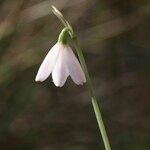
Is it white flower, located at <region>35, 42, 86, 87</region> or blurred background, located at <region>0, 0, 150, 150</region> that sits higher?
white flower, located at <region>35, 42, 86, 87</region>

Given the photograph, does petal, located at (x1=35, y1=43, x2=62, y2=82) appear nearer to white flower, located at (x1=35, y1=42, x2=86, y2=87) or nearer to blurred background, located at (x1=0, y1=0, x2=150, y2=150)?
white flower, located at (x1=35, y1=42, x2=86, y2=87)

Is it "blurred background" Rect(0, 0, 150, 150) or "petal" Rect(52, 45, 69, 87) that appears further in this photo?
"blurred background" Rect(0, 0, 150, 150)

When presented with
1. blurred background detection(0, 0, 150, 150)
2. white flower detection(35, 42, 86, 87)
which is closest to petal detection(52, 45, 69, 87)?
white flower detection(35, 42, 86, 87)

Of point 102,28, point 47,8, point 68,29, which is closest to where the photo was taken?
point 68,29

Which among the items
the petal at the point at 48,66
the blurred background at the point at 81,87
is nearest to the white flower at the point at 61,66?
the petal at the point at 48,66

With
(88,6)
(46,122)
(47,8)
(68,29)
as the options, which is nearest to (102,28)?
(88,6)

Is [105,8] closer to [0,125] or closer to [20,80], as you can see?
[20,80]

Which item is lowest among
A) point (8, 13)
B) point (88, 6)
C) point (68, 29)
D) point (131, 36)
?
point (131, 36)

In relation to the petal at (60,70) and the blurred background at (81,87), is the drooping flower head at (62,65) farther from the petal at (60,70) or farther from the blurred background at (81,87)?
the blurred background at (81,87)

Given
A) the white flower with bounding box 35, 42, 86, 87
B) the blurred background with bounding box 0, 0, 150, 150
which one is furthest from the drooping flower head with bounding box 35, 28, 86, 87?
the blurred background with bounding box 0, 0, 150, 150
